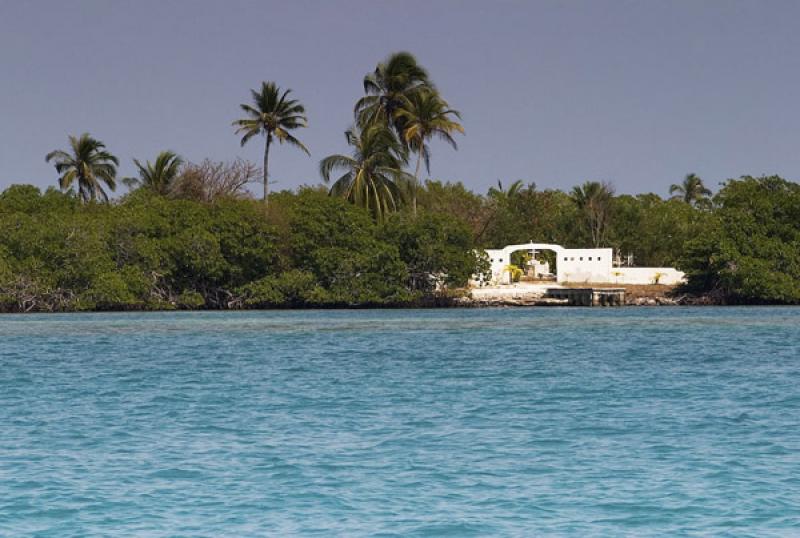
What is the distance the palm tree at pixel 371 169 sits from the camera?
239 ft

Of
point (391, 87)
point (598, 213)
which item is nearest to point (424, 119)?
point (391, 87)

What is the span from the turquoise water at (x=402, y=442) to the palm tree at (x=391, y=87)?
148ft

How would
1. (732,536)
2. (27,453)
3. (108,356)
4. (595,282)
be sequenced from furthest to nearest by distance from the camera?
1. (595,282)
2. (108,356)
3. (27,453)
4. (732,536)

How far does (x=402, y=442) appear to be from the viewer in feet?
50.2

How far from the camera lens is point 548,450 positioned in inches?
576

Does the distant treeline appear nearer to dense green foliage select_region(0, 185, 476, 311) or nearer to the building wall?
dense green foliage select_region(0, 185, 476, 311)

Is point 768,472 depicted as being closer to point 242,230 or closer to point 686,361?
point 686,361

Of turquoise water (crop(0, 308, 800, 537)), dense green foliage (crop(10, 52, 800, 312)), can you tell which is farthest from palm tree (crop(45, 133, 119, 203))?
turquoise water (crop(0, 308, 800, 537))

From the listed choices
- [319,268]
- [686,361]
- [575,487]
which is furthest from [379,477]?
[319,268]

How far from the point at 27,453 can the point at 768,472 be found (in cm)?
890

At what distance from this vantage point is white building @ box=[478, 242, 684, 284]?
76.6 meters

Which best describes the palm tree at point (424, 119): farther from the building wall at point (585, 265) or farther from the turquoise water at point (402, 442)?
the turquoise water at point (402, 442)

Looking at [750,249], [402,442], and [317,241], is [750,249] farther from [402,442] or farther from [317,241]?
[402,442]

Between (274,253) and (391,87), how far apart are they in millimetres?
15760
